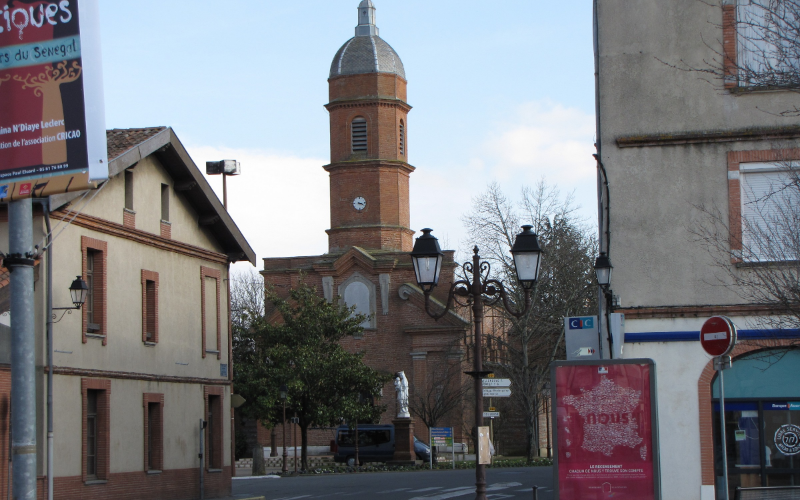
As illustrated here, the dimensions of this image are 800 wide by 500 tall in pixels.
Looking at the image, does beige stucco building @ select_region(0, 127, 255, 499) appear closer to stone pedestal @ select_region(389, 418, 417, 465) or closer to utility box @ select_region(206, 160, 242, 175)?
utility box @ select_region(206, 160, 242, 175)

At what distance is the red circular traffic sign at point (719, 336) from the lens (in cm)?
1258

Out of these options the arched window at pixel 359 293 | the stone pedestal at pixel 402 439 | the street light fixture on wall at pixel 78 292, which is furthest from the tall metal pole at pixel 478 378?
the arched window at pixel 359 293

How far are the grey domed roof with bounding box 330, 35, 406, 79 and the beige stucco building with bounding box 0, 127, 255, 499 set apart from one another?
30.3 metres

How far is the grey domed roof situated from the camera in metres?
59.8

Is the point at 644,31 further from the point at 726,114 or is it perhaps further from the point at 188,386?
the point at 188,386

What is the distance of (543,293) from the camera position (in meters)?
49.2

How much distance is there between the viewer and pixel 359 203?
59844 millimetres

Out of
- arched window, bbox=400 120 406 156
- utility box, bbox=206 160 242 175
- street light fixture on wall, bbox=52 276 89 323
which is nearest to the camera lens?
street light fixture on wall, bbox=52 276 89 323

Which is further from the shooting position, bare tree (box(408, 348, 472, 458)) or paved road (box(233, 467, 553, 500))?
bare tree (box(408, 348, 472, 458))

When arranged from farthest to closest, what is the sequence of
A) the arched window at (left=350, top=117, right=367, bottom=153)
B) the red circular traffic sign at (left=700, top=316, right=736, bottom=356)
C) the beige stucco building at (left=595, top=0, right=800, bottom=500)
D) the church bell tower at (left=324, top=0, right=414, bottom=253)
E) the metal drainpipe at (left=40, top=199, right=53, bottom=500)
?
1. the arched window at (left=350, top=117, right=367, bottom=153)
2. the church bell tower at (left=324, top=0, right=414, bottom=253)
3. the metal drainpipe at (left=40, top=199, right=53, bottom=500)
4. the beige stucco building at (left=595, top=0, right=800, bottom=500)
5. the red circular traffic sign at (left=700, top=316, right=736, bottom=356)

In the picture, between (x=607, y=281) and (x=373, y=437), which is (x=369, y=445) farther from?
(x=607, y=281)

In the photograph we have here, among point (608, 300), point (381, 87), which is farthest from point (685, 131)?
point (381, 87)

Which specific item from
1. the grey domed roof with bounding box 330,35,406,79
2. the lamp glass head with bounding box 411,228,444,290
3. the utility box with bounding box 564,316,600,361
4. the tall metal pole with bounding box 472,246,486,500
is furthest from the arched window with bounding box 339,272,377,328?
the lamp glass head with bounding box 411,228,444,290

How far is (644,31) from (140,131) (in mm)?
13234
